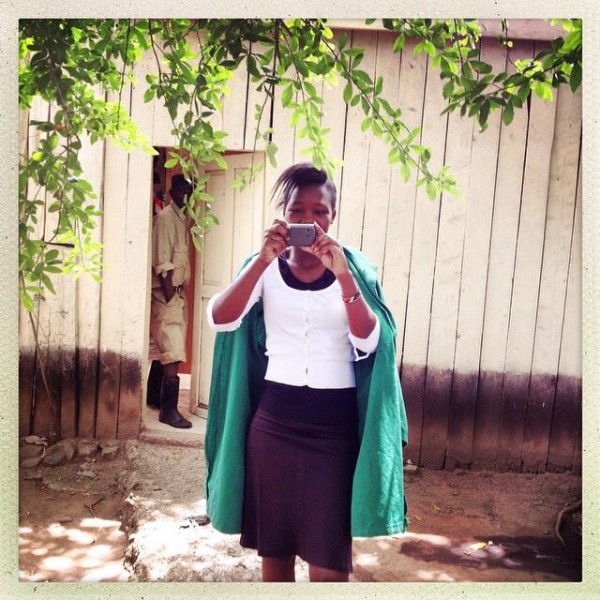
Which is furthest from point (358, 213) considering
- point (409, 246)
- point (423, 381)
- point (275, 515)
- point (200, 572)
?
point (200, 572)

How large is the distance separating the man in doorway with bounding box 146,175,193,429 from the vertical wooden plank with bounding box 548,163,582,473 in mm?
1272

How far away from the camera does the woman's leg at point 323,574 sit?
148 centimetres

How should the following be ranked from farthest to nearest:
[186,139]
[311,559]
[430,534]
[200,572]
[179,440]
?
[179,440] → [430,534] → [200,572] → [186,139] → [311,559]

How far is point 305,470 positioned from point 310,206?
665 mm

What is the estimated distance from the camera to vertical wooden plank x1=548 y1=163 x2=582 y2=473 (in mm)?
1770

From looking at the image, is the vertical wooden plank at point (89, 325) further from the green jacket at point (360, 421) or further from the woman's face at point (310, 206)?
the woman's face at point (310, 206)

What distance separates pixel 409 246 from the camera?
2.21 m

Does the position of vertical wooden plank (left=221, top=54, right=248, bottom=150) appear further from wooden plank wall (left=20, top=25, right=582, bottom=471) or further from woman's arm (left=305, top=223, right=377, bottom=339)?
woman's arm (left=305, top=223, right=377, bottom=339)

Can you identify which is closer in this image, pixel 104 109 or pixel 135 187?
pixel 104 109

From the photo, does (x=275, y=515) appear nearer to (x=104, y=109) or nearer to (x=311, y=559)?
(x=311, y=559)

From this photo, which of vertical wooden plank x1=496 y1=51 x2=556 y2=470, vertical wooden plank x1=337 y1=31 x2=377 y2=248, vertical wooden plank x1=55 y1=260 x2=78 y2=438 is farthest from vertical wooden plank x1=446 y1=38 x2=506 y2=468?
vertical wooden plank x1=55 y1=260 x2=78 y2=438

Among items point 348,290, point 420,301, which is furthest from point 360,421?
point 420,301

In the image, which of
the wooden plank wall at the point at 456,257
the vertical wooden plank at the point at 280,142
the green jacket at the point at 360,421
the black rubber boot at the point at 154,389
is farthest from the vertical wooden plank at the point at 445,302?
the black rubber boot at the point at 154,389

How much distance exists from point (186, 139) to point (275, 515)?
1073mm
